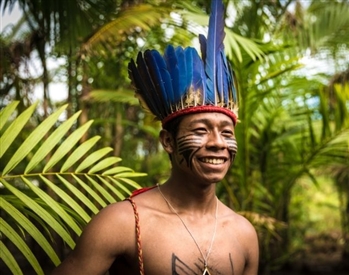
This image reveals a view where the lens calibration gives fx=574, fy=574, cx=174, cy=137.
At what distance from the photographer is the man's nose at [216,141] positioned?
5.81ft

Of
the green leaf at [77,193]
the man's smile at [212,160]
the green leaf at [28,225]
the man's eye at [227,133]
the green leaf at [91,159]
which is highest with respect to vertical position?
the man's eye at [227,133]

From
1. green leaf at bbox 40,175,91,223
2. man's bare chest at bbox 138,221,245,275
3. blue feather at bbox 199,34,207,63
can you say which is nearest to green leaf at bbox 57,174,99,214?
green leaf at bbox 40,175,91,223

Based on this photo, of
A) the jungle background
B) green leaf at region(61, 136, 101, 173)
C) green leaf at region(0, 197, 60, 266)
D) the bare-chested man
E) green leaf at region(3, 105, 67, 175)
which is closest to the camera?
the bare-chested man

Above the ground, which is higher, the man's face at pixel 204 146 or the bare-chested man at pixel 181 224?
the man's face at pixel 204 146

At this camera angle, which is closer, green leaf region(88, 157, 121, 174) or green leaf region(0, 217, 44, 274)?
green leaf region(0, 217, 44, 274)

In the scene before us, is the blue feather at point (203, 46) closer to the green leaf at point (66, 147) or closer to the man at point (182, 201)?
the man at point (182, 201)

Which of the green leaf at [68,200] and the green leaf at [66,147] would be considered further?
the green leaf at [66,147]

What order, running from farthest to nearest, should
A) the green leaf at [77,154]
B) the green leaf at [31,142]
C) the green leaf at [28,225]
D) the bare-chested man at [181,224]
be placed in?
1. the green leaf at [77,154]
2. the green leaf at [31,142]
3. the green leaf at [28,225]
4. the bare-chested man at [181,224]

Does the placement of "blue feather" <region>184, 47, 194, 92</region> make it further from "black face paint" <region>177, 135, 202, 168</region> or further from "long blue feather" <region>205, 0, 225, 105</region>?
"black face paint" <region>177, 135, 202, 168</region>

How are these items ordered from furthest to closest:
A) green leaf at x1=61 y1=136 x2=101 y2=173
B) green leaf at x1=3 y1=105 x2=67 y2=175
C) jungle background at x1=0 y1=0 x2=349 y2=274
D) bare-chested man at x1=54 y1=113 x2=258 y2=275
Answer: jungle background at x1=0 y1=0 x2=349 y2=274, green leaf at x1=61 y1=136 x2=101 y2=173, green leaf at x1=3 y1=105 x2=67 y2=175, bare-chested man at x1=54 y1=113 x2=258 y2=275

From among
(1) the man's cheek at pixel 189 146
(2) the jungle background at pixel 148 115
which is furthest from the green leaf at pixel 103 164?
(1) the man's cheek at pixel 189 146

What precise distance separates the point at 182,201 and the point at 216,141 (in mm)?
237

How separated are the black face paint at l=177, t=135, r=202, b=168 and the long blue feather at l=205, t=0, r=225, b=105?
15 cm

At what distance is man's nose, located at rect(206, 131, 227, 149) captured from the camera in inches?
69.7
